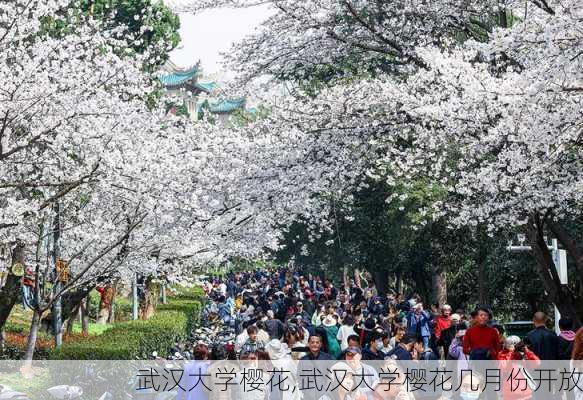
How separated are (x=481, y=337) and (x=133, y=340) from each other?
6956mm

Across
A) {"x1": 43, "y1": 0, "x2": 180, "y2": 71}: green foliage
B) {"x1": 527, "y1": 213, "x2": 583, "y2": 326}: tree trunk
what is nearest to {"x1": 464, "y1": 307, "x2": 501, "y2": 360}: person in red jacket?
{"x1": 527, "y1": 213, "x2": 583, "y2": 326}: tree trunk

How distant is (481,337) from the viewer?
13.4m

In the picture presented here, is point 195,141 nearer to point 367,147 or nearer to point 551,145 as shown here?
point 367,147

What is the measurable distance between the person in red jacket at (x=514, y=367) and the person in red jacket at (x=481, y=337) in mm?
776

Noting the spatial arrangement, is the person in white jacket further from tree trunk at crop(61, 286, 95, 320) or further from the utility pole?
tree trunk at crop(61, 286, 95, 320)

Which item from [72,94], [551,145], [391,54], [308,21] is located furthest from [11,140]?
[551,145]

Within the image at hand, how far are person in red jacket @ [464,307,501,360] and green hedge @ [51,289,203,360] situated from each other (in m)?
5.94

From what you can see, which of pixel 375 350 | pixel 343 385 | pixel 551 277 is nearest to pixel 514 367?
pixel 343 385

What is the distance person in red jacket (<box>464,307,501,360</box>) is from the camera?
521 inches

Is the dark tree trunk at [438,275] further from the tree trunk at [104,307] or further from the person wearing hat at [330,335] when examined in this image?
the person wearing hat at [330,335]

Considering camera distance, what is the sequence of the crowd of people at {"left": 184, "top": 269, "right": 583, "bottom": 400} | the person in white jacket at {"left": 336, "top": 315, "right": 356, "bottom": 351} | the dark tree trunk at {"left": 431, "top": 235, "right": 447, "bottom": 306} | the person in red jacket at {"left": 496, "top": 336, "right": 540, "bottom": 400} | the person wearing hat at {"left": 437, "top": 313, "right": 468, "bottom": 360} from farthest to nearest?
the dark tree trunk at {"left": 431, "top": 235, "right": 447, "bottom": 306}, the person wearing hat at {"left": 437, "top": 313, "right": 468, "bottom": 360}, the person in white jacket at {"left": 336, "top": 315, "right": 356, "bottom": 351}, the person in red jacket at {"left": 496, "top": 336, "right": 540, "bottom": 400}, the crowd of people at {"left": 184, "top": 269, "right": 583, "bottom": 400}

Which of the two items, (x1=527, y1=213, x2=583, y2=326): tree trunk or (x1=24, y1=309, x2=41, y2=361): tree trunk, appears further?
(x1=527, y1=213, x2=583, y2=326): tree trunk

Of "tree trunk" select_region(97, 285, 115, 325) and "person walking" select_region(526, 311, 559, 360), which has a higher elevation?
"tree trunk" select_region(97, 285, 115, 325)

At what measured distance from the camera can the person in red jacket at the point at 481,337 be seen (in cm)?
1323
